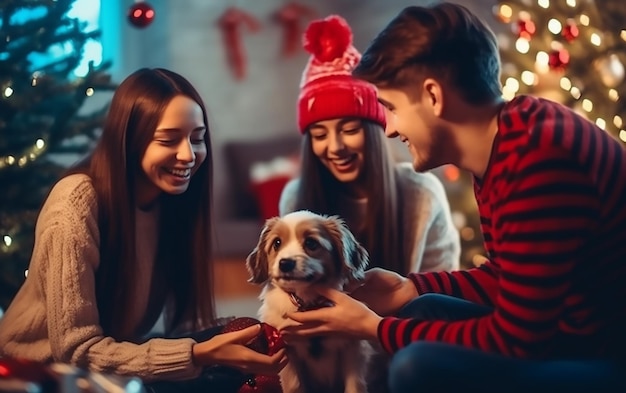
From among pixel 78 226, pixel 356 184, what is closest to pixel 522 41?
pixel 356 184

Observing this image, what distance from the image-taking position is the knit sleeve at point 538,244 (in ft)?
4.56

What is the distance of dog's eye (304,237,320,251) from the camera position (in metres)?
1.76

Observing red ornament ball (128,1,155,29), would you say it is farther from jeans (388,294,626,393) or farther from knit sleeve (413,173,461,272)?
jeans (388,294,626,393)

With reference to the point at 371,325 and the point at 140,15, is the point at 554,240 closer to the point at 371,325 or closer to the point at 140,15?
the point at 371,325

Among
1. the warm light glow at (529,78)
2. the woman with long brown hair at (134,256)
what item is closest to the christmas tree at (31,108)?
the woman with long brown hair at (134,256)

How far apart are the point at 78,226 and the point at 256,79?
114 inches

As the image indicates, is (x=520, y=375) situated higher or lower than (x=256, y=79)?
lower

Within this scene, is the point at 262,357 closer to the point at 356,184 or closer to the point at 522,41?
the point at 356,184

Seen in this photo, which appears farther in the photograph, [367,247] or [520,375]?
[367,247]

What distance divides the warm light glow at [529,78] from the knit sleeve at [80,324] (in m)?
1.65

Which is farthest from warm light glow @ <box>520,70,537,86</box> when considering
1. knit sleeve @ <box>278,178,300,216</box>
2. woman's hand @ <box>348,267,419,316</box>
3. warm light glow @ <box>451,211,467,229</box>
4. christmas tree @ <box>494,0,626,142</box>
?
woman's hand @ <box>348,267,419,316</box>

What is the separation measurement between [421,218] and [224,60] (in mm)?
2505

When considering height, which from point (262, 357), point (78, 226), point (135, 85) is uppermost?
point (135, 85)

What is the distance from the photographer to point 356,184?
231cm
